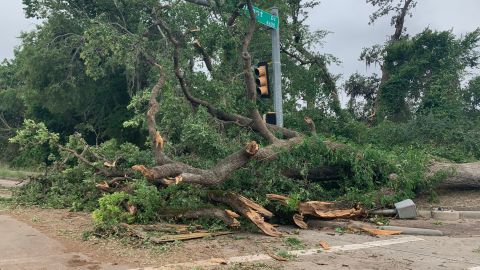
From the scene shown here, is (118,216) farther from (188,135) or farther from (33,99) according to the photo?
(33,99)

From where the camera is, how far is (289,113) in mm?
14195

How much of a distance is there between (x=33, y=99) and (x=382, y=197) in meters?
18.1

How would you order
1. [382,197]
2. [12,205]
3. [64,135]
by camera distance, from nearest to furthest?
1. [382,197]
2. [12,205]
3. [64,135]

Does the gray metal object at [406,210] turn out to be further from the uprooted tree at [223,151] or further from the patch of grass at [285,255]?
the patch of grass at [285,255]

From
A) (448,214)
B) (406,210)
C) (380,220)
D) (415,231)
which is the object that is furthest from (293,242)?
(448,214)

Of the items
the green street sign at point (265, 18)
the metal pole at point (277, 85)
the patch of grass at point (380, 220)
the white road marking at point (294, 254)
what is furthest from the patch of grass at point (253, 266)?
the green street sign at point (265, 18)

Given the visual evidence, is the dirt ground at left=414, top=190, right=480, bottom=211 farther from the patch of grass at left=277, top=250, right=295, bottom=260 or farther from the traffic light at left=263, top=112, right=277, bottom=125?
the patch of grass at left=277, top=250, right=295, bottom=260

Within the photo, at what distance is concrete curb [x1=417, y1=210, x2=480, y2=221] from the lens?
9211 millimetres

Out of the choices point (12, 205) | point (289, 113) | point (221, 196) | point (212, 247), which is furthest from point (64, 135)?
point (212, 247)

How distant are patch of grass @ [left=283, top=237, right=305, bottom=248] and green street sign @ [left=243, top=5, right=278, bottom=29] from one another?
5.85m

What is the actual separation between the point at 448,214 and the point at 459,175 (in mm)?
1534

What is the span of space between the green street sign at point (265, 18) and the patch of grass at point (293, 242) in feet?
19.2

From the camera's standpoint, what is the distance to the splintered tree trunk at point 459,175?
10.3 metres

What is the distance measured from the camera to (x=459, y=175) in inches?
408
